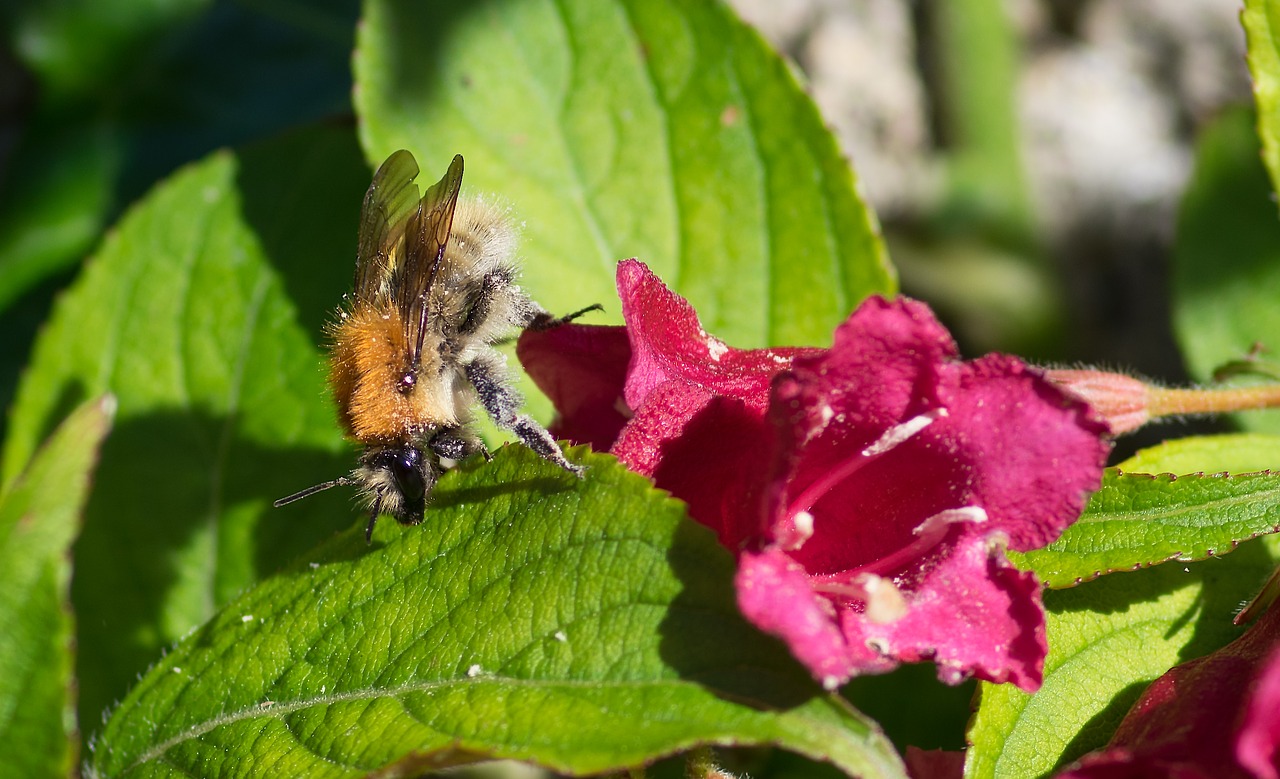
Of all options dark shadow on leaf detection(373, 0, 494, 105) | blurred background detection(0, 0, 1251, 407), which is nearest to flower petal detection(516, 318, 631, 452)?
dark shadow on leaf detection(373, 0, 494, 105)

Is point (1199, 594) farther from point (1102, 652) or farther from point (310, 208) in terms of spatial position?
point (310, 208)

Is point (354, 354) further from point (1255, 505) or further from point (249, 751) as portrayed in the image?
point (1255, 505)

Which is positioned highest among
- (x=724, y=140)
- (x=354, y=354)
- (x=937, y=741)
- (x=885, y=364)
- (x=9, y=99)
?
(x=9, y=99)

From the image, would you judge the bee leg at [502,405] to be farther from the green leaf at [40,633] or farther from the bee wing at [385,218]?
the green leaf at [40,633]

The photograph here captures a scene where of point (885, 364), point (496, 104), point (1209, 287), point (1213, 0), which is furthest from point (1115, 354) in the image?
point (885, 364)

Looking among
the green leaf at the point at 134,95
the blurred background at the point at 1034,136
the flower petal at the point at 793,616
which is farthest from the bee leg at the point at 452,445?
the blurred background at the point at 1034,136

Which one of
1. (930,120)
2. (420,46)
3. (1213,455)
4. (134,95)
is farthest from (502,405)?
(930,120)
